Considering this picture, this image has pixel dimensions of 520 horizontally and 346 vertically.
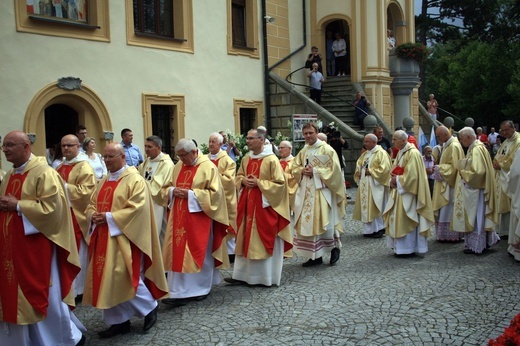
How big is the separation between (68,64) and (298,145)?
6637 mm

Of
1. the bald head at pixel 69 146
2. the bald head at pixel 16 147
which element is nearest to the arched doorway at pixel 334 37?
the bald head at pixel 69 146

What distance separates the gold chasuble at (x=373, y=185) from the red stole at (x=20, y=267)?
6851mm

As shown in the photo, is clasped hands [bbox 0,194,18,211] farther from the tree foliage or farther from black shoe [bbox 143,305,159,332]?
the tree foliage

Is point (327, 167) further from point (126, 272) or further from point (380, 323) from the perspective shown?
point (126, 272)

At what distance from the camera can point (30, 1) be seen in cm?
1177

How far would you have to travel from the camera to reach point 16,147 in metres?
4.97

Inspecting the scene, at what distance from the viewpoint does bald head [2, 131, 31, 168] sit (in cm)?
496

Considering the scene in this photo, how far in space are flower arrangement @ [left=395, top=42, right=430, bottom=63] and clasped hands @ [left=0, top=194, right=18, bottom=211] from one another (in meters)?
17.9

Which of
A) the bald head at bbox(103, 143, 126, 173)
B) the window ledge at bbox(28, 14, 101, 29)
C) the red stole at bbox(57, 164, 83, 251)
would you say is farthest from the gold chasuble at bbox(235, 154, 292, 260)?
the window ledge at bbox(28, 14, 101, 29)

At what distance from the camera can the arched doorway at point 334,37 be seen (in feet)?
70.1

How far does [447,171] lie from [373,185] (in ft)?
5.27

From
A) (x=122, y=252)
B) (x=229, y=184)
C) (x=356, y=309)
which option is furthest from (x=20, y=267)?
(x=229, y=184)

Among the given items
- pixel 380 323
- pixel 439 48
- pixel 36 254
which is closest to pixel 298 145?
pixel 380 323

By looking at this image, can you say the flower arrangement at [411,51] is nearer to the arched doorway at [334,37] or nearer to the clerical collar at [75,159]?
the arched doorway at [334,37]
